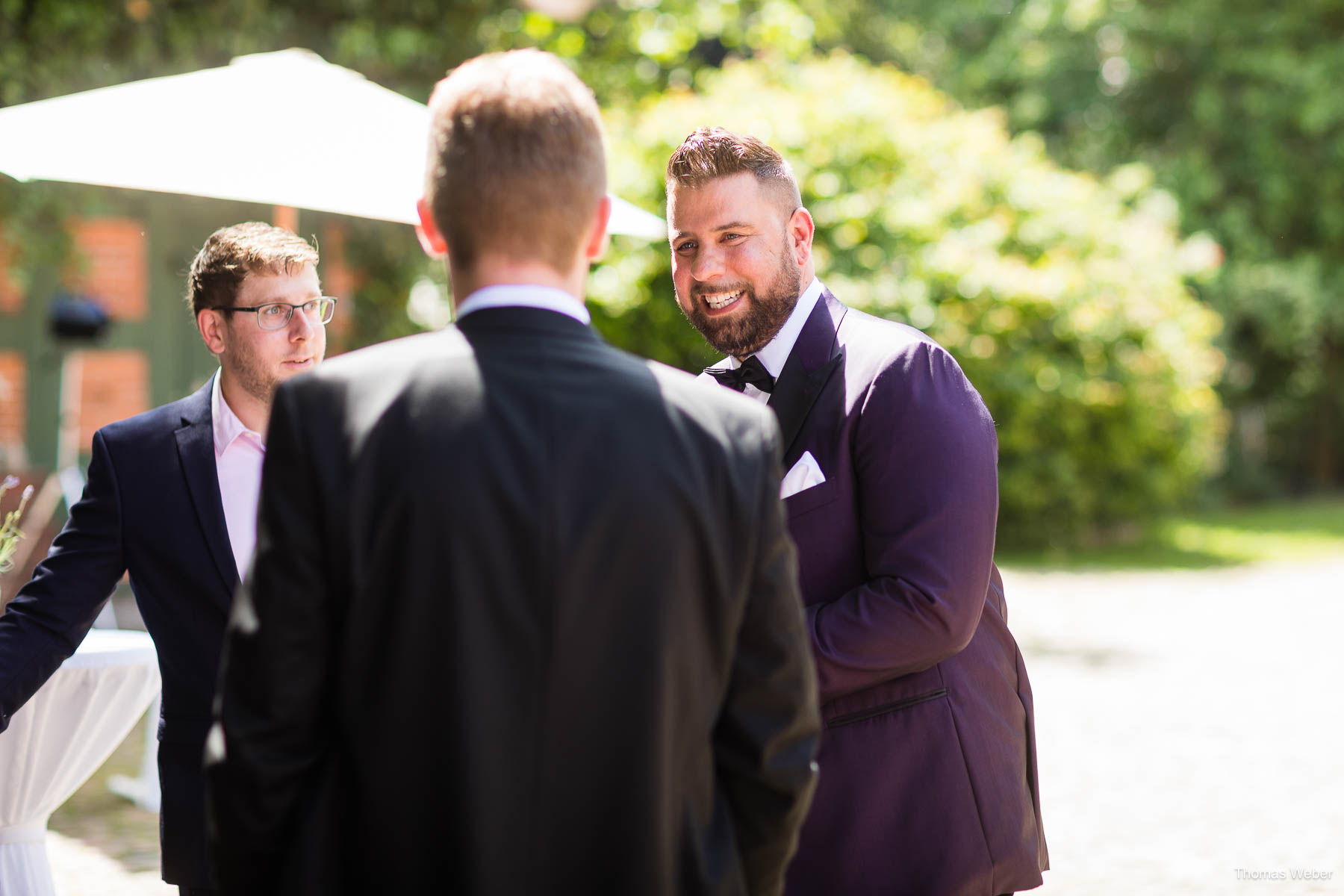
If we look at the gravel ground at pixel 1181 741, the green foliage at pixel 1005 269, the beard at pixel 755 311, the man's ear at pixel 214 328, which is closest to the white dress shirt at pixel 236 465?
the man's ear at pixel 214 328

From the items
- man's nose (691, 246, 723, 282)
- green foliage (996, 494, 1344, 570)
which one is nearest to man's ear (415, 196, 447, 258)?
man's nose (691, 246, 723, 282)

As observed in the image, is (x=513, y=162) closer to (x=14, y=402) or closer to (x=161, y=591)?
(x=161, y=591)

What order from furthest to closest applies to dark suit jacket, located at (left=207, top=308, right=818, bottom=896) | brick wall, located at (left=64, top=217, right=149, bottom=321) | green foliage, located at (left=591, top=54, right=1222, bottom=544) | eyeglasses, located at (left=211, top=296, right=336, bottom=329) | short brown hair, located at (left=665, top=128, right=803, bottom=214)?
brick wall, located at (left=64, top=217, right=149, bottom=321) < green foliage, located at (left=591, top=54, right=1222, bottom=544) < eyeglasses, located at (left=211, top=296, right=336, bottom=329) < short brown hair, located at (left=665, top=128, right=803, bottom=214) < dark suit jacket, located at (left=207, top=308, right=818, bottom=896)

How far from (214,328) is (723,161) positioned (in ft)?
3.80

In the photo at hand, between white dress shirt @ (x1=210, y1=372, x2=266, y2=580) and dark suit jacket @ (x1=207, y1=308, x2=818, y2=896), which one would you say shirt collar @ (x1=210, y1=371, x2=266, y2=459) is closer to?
white dress shirt @ (x1=210, y1=372, x2=266, y2=580)

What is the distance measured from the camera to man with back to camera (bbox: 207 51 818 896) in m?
1.44

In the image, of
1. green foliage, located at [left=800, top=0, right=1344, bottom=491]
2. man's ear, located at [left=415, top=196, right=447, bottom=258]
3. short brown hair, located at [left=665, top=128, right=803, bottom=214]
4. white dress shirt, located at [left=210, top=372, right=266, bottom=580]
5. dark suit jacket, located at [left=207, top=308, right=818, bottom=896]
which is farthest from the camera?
green foliage, located at [left=800, top=0, right=1344, bottom=491]

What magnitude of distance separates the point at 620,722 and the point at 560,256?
563mm

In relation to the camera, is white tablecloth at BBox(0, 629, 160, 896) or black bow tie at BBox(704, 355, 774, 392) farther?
white tablecloth at BBox(0, 629, 160, 896)

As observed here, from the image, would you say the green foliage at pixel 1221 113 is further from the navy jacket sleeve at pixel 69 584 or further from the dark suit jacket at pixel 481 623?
the dark suit jacket at pixel 481 623

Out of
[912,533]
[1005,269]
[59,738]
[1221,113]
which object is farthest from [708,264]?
[1221,113]

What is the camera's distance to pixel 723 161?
236cm

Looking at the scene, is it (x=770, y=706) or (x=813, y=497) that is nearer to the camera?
(x=770, y=706)

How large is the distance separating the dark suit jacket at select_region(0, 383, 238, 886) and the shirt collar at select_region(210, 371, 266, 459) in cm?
12
